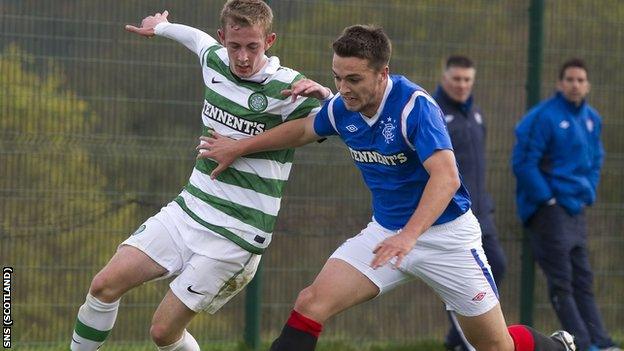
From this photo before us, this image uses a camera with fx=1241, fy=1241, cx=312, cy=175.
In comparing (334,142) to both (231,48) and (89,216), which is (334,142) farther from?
(231,48)

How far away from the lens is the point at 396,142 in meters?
6.01

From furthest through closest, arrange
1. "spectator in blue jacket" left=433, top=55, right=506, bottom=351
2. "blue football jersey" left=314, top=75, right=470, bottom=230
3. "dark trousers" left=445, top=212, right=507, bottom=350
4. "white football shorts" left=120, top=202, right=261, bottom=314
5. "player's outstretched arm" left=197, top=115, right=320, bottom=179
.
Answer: "dark trousers" left=445, top=212, right=507, bottom=350, "spectator in blue jacket" left=433, top=55, right=506, bottom=351, "white football shorts" left=120, top=202, right=261, bottom=314, "player's outstretched arm" left=197, top=115, right=320, bottom=179, "blue football jersey" left=314, top=75, right=470, bottom=230

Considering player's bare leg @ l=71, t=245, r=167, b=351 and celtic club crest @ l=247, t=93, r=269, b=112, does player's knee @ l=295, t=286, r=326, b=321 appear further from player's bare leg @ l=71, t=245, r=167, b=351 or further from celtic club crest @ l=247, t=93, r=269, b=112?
celtic club crest @ l=247, t=93, r=269, b=112

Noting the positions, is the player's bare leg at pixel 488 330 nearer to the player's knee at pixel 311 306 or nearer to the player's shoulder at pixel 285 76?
the player's knee at pixel 311 306

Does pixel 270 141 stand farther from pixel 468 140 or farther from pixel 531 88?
pixel 531 88

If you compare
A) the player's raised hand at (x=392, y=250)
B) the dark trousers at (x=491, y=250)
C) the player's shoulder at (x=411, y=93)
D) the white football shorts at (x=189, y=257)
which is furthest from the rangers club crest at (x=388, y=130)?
the dark trousers at (x=491, y=250)

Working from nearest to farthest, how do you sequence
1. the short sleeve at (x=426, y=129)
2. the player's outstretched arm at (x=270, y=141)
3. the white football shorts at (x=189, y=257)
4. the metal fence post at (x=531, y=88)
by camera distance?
the short sleeve at (x=426, y=129), the player's outstretched arm at (x=270, y=141), the white football shorts at (x=189, y=257), the metal fence post at (x=531, y=88)

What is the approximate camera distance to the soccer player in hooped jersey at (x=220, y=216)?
649cm

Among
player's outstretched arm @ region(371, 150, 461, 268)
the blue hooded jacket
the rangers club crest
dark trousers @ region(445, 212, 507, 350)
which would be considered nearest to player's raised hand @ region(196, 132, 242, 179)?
the rangers club crest

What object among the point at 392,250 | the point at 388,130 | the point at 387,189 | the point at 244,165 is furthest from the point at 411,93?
the point at 244,165

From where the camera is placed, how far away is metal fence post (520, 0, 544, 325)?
378 inches

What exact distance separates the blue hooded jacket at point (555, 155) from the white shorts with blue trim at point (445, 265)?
9.26 ft

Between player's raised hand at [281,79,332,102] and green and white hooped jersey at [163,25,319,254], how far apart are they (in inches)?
7.1

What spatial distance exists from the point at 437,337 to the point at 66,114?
327 cm
